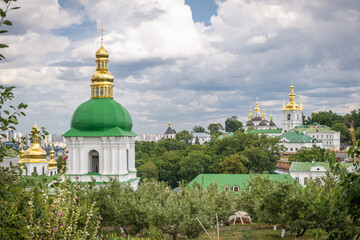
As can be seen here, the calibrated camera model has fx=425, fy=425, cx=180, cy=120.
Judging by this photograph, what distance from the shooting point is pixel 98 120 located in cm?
2644

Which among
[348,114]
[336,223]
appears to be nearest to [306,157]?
[336,223]

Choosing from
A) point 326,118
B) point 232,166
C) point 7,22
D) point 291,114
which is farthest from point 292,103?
point 7,22

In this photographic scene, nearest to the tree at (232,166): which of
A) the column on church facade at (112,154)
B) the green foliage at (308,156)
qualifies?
the green foliage at (308,156)

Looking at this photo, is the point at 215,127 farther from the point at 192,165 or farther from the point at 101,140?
the point at 101,140

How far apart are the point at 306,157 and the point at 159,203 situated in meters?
45.1

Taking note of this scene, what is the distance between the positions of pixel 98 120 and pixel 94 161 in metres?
2.98

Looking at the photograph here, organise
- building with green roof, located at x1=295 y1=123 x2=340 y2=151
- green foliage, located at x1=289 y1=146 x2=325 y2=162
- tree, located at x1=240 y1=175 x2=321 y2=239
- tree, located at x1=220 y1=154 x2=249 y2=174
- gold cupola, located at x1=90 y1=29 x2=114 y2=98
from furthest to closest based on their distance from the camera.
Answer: building with green roof, located at x1=295 y1=123 x2=340 y2=151 < green foliage, located at x1=289 y1=146 x2=325 y2=162 < tree, located at x1=220 y1=154 x2=249 y2=174 < gold cupola, located at x1=90 y1=29 x2=114 y2=98 < tree, located at x1=240 y1=175 x2=321 y2=239

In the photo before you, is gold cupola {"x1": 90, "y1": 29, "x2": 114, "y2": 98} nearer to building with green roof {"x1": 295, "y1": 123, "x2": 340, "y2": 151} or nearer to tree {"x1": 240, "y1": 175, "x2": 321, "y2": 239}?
tree {"x1": 240, "y1": 175, "x2": 321, "y2": 239}

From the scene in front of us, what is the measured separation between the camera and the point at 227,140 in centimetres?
5922

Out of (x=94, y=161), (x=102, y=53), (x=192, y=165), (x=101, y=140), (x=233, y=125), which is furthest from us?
(x=233, y=125)

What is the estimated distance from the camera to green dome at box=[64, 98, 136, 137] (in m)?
26.4

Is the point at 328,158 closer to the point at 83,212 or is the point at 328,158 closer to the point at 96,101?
the point at 83,212

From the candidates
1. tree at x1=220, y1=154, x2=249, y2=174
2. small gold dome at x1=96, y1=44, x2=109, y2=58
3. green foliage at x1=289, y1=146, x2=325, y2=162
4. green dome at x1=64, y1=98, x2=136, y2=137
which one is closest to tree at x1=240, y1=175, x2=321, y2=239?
green dome at x1=64, y1=98, x2=136, y2=137

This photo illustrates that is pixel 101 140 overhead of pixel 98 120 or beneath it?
beneath
